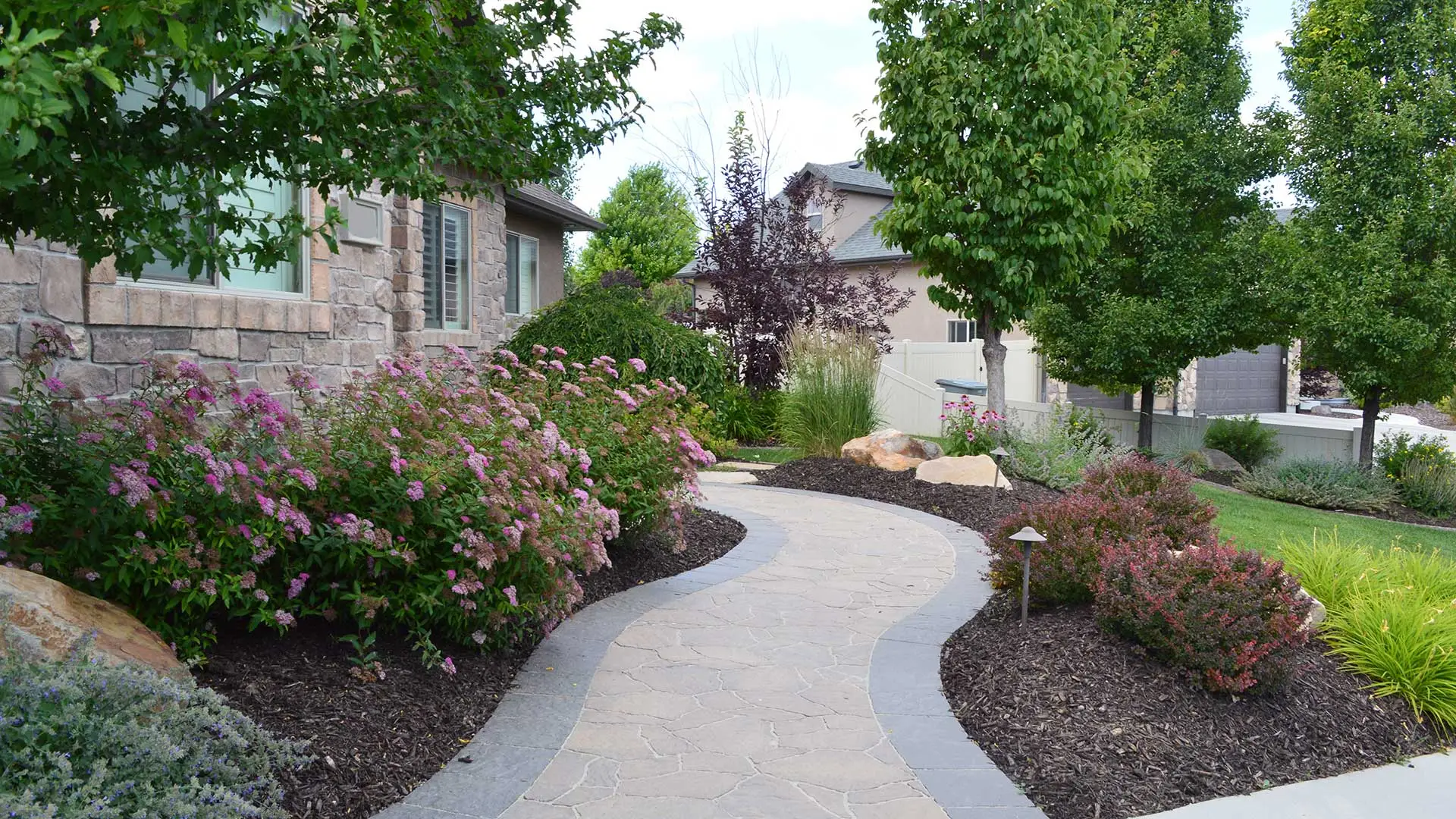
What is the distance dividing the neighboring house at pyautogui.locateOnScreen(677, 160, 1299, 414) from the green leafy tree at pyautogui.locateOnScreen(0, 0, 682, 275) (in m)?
16.6

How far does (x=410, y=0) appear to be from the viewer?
3.27 meters

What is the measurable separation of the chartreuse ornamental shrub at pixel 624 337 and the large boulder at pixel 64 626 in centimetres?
782

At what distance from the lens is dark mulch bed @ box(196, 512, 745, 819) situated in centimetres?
296

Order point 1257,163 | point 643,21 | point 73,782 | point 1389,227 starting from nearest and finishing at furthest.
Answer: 1. point 73,782
2. point 643,21
3. point 1389,227
4. point 1257,163

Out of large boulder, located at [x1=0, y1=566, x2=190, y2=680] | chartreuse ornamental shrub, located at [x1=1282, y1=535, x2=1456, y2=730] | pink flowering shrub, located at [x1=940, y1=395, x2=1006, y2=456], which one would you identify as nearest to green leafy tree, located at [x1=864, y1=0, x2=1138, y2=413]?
pink flowering shrub, located at [x1=940, y1=395, x2=1006, y2=456]

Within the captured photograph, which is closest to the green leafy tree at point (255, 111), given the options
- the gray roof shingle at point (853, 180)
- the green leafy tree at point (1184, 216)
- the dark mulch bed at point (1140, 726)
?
the dark mulch bed at point (1140, 726)

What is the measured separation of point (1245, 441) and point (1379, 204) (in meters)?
4.29

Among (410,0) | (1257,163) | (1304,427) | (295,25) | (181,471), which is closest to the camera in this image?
(295,25)

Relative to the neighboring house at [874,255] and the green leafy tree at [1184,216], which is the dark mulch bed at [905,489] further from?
the neighboring house at [874,255]

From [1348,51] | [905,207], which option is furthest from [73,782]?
[1348,51]

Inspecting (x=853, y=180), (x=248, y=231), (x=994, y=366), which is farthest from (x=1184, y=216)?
(x=853, y=180)

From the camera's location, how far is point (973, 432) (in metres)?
10.8

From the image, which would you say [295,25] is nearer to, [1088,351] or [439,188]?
[439,188]

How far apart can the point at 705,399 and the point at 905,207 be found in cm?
345
